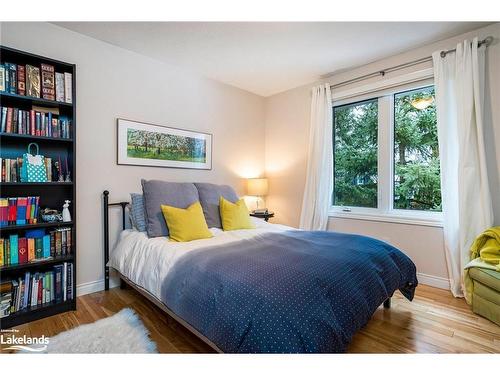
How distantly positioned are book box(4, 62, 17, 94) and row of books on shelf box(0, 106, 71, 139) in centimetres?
14

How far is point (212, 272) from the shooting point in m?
1.45

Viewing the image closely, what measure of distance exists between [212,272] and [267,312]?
0.44m

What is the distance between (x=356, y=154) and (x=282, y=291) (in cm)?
Answer: 261

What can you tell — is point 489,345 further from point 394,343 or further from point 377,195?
point 377,195

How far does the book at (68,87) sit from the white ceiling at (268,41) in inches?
21.9

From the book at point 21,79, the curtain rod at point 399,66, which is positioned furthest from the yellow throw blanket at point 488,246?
the book at point 21,79

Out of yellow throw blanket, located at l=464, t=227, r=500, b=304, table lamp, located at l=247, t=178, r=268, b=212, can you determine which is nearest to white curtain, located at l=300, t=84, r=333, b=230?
table lamp, located at l=247, t=178, r=268, b=212

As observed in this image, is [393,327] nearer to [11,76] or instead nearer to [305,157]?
[305,157]

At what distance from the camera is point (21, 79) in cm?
192

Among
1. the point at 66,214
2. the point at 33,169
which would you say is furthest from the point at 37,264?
the point at 33,169

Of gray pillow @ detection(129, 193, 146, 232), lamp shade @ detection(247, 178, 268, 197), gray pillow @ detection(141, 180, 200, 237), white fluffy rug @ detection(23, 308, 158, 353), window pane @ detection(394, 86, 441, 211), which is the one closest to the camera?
white fluffy rug @ detection(23, 308, 158, 353)

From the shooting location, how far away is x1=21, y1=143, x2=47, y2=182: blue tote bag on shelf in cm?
191

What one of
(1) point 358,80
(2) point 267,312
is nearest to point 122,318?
(2) point 267,312

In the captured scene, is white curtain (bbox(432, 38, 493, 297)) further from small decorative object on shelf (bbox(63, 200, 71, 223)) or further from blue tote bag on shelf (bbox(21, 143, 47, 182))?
blue tote bag on shelf (bbox(21, 143, 47, 182))
